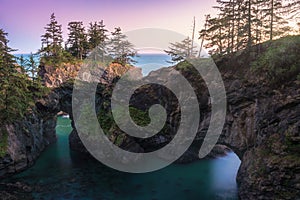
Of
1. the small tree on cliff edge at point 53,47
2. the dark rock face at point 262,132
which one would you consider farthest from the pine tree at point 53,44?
the dark rock face at point 262,132

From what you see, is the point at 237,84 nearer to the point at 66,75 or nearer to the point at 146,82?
the point at 146,82

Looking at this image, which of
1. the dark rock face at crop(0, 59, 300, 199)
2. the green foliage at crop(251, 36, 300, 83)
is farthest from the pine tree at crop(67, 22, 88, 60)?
the green foliage at crop(251, 36, 300, 83)

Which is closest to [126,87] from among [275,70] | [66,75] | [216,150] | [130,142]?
[130,142]

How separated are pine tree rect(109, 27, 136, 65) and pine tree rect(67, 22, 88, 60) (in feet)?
20.7

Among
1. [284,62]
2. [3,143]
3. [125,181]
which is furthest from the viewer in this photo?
[3,143]

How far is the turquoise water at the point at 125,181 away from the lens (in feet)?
85.2

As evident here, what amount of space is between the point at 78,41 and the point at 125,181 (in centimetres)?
3724

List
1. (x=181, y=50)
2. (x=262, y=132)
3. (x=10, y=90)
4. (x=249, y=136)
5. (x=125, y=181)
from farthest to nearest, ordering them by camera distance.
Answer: (x=181, y=50)
(x=10, y=90)
(x=125, y=181)
(x=249, y=136)
(x=262, y=132)

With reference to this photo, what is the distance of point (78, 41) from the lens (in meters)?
54.1

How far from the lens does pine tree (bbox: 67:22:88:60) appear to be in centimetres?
5369

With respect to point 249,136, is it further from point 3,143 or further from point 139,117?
point 3,143

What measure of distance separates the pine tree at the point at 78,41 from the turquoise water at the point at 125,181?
1063 inches

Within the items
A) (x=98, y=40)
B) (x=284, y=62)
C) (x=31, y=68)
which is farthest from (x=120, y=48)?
(x=284, y=62)

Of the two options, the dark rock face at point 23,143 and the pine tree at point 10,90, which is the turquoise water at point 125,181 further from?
the pine tree at point 10,90
